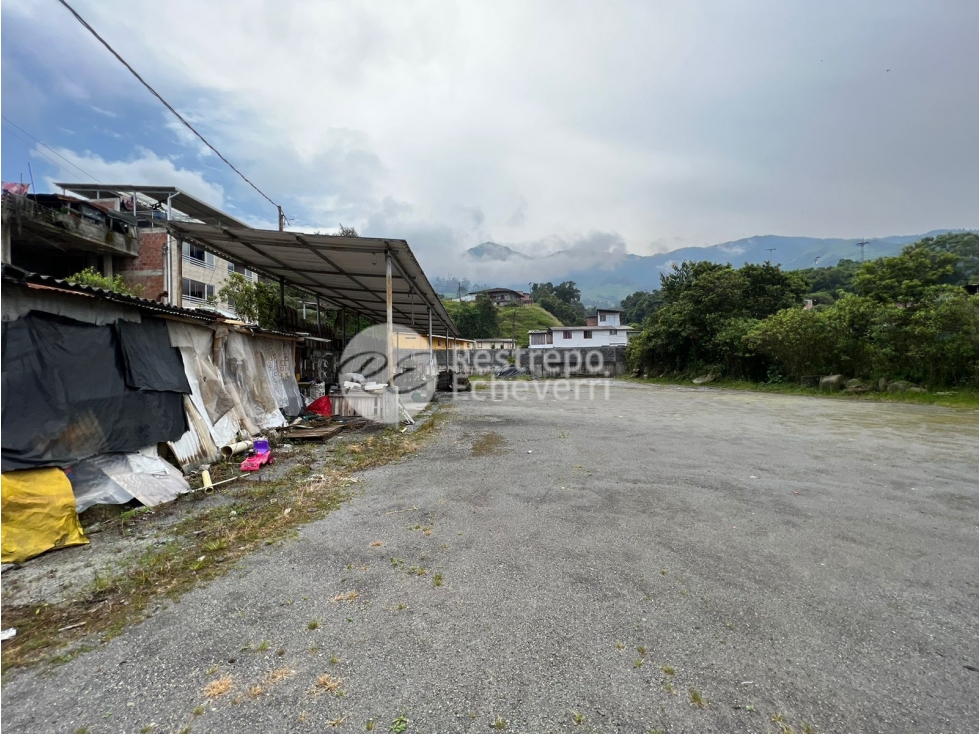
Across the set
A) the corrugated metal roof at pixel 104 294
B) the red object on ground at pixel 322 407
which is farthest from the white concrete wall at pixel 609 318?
the corrugated metal roof at pixel 104 294

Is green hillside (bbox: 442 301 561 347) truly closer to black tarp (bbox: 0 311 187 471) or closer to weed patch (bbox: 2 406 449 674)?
weed patch (bbox: 2 406 449 674)

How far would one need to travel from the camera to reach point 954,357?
12.1m

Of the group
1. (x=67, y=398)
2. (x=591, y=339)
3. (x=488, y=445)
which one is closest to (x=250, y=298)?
(x=488, y=445)

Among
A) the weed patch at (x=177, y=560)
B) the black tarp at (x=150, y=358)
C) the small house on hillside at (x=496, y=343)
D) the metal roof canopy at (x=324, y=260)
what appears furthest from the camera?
the small house on hillside at (x=496, y=343)

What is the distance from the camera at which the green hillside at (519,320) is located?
53.7 metres

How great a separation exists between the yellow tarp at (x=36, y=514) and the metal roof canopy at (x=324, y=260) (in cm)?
490

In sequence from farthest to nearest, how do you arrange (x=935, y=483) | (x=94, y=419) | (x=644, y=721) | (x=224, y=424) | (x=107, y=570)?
(x=224, y=424)
(x=935, y=483)
(x=94, y=419)
(x=107, y=570)
(x=644, y=721)

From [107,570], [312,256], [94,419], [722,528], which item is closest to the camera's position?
[107,570]

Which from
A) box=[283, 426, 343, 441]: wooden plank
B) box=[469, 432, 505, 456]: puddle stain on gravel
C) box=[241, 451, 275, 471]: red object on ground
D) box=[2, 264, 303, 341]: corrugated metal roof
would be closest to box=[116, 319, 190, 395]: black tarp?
box=[2, 264, 303, 341]: corrugated metal roof

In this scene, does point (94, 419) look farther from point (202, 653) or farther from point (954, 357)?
point (954, 357)

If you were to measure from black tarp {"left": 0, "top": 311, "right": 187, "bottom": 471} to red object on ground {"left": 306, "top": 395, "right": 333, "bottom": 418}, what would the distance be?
4600mm

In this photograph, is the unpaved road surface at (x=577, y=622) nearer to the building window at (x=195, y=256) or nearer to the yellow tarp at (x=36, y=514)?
Result: the yellow tarp at (x=36, y=514)

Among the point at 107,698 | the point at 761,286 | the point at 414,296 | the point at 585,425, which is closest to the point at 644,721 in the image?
the point at 107,698

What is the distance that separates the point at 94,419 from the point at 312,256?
5344mm
